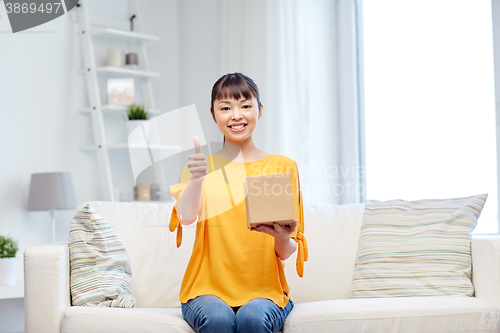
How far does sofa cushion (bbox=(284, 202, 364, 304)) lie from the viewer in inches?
72.6

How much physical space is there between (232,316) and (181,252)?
2.07ft

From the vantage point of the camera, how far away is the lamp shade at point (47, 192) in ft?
8.63

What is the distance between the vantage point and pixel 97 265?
5.56 feet

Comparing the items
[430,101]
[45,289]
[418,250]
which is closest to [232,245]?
[45,289]

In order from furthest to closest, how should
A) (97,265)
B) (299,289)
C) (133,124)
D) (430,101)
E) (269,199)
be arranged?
(133,124) < (430,101) < (299,289) < (97,265) < (269,199)

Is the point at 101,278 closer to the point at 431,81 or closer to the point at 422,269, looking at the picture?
the point at 422,269

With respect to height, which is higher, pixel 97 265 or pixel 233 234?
pixel 233 234

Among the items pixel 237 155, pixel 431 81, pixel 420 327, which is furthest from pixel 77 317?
pixel 431 81

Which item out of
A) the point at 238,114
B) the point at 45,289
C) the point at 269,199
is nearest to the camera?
the point at 269,199

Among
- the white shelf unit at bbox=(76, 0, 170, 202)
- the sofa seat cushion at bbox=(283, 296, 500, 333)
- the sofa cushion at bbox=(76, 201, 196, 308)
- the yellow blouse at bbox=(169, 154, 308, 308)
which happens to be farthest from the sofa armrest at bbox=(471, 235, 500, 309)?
the white shelf unit at bbox=(76, 0, 170, 202)

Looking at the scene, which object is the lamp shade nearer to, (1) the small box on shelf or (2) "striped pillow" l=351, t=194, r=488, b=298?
(1) the small box on shelf

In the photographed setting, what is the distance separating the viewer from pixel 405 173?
107 inches

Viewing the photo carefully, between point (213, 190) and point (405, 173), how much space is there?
1581mm

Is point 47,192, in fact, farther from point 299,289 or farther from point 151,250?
point 299,289
